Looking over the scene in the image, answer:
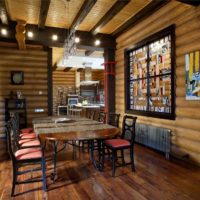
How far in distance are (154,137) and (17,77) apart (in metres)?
4.57

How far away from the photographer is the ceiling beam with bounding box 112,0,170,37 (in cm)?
391

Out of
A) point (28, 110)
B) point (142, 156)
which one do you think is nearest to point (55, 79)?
point (28, 110)

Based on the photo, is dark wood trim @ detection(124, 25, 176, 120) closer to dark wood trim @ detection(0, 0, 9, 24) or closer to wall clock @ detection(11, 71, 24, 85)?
dark wood trim @ detection(0, 0, 9, 24)

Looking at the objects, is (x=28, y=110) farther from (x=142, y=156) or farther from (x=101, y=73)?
(x=101, y=73)

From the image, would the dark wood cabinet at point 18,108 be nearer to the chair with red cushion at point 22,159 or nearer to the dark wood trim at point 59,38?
the dark wood trim at point 59,38

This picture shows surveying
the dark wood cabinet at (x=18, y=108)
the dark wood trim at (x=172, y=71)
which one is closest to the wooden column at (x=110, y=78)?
the dark wood trim at (x=172, y=71)

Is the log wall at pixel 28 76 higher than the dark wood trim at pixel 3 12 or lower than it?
lower

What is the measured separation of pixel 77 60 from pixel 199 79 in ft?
21.5

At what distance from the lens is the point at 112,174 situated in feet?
9.63

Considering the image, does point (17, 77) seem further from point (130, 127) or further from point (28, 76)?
point (130, 127)

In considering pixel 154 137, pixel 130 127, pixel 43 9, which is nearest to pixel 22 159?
pixel 130 127

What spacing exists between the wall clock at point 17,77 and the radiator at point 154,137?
13.0 ft

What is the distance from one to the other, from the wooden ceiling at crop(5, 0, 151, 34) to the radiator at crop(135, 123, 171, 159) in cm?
269

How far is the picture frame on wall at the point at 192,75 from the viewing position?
3.26 meters
